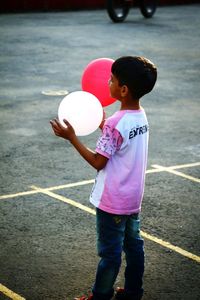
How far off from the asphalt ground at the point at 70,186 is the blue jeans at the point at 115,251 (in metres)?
0.38

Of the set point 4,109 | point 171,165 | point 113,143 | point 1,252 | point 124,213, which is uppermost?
point 113,143

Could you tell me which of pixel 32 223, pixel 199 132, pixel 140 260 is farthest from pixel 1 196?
pixel 199 132

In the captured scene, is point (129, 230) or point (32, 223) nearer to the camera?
point (129, 230)

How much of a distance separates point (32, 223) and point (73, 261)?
3.14 feet

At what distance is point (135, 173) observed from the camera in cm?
445

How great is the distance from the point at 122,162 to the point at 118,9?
69.9ft

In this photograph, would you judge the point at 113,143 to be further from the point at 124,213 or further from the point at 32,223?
the point at 32,223

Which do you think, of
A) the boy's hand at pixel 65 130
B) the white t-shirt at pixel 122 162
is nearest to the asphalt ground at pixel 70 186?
the white t-shirt at pixel 122 162

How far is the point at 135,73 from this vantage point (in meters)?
4.25

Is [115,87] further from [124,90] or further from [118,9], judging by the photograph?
[118,9]

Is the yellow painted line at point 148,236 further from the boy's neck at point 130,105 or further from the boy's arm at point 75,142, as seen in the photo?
the boy's neck at point 130,105

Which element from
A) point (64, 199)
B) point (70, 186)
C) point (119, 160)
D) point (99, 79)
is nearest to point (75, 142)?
point (119, 160)

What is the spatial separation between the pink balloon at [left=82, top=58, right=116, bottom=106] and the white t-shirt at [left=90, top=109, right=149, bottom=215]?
1.98ft

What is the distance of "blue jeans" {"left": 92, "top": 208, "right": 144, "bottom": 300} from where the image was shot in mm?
4469
